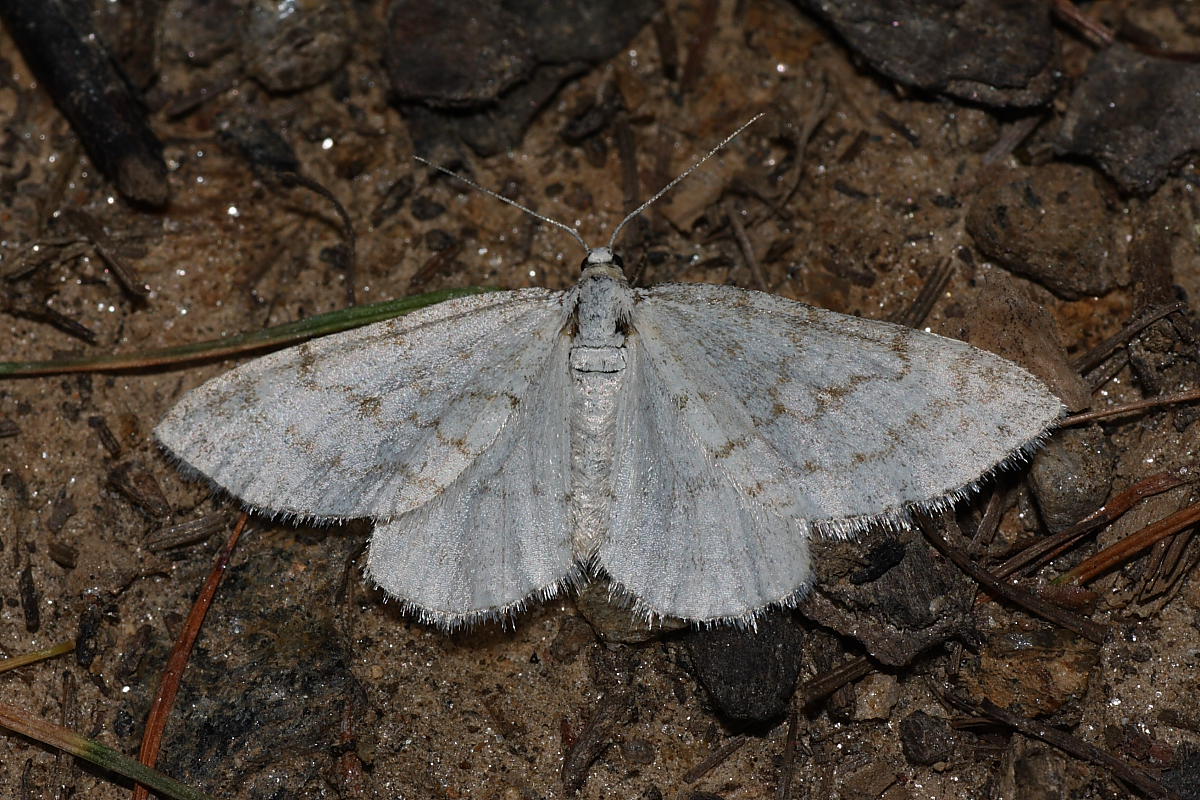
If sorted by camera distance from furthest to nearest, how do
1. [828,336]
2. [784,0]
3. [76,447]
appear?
[784,0], [76,447], [828,336]

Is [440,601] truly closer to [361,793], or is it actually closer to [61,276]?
[361,793]

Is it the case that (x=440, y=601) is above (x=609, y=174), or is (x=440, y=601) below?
below

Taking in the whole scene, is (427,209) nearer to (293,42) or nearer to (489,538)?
(293,42)

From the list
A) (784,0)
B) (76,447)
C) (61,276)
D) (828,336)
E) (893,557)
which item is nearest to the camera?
(828,336)

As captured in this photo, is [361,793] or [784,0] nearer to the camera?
[361,793]

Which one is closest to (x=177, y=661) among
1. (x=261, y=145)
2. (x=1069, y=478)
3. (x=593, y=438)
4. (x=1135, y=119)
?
(x=593, y=438)

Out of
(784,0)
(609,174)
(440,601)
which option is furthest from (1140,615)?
(784,0)

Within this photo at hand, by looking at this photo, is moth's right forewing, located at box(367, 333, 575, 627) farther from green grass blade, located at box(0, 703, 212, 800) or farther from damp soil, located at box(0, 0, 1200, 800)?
green grass blade, located at box(0, 703, 212, 800)

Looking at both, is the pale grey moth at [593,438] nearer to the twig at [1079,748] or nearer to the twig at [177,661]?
the twig at [177,661]
